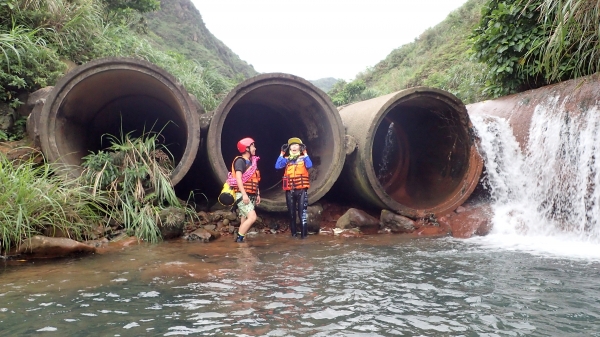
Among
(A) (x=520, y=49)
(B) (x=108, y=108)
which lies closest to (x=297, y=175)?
(B) (x=108, y=108)

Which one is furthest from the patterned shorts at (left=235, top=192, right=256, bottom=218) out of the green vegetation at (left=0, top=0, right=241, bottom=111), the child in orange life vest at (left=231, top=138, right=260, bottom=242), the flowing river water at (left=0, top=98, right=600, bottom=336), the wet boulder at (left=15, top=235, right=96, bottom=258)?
the green vegetation at (left=0, top=0, right=241, bottom=111)

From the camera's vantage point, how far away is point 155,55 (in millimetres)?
10078

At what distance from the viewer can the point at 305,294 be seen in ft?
10.8

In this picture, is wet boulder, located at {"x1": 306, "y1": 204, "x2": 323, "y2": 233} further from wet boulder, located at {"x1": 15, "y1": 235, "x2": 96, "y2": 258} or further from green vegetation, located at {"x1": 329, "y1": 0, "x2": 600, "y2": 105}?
green vegetation, located at {"x1": 329, "y1": 0, "x2": 600, "y2": 105}

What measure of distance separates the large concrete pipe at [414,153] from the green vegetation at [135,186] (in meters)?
2.64

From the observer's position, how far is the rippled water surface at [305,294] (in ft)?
8.64

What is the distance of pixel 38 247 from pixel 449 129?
5956mm

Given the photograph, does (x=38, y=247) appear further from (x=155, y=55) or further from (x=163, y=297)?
(x=155, y=55)

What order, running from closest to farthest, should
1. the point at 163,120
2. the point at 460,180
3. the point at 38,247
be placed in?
the point at 38,247, the point at 460,180, the point at 163,120

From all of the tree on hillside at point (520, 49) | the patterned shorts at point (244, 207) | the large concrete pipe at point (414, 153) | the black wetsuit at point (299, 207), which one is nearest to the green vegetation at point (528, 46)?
the tree on hillside at point (520, 49)

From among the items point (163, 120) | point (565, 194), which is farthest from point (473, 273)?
point (163, 120)

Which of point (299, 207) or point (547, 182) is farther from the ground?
point (547, 182)

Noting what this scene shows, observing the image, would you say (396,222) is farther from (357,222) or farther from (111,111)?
(111,111)

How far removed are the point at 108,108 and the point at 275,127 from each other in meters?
2.91
